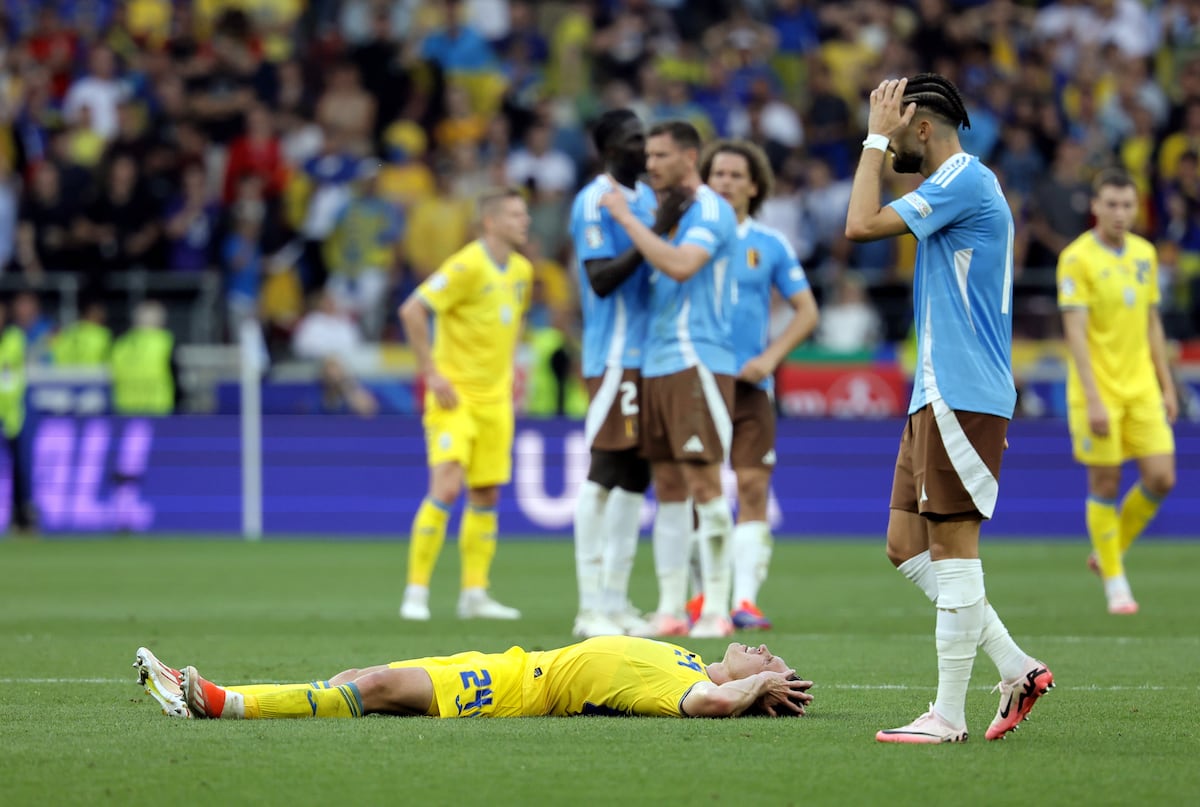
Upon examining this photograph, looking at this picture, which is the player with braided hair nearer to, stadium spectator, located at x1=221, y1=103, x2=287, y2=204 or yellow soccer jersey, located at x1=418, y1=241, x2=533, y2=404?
yellow soccer jersey, located at x1=418, y1=241, x2=533, y2=404

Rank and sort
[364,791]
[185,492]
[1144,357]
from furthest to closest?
[185,492], [1144,357], [364,791]

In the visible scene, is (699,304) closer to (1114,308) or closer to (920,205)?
(1114,308)

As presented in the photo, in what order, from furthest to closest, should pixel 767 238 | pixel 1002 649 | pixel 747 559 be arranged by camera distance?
1. pixel 767 238
2. pixel 747 559
3. pixel 1002 649

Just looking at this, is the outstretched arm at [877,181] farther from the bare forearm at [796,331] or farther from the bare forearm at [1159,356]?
the bare forearm at [1159,356]

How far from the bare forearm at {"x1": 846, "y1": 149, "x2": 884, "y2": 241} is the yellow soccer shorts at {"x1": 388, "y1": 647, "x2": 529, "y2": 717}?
1969 mm

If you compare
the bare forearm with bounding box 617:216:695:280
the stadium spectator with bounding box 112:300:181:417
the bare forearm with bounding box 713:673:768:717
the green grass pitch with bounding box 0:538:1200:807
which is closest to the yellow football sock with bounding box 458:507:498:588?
the green grass pitch with bounding box 0:538:1200:807

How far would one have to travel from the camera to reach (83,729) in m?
6.44

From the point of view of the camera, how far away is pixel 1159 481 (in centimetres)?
1144

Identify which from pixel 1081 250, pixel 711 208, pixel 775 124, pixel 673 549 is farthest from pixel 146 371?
pixel 1081 250

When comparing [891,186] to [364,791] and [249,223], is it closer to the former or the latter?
[249,223]

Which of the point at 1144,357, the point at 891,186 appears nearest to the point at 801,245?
the point at 891,186

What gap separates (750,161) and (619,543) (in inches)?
97.3

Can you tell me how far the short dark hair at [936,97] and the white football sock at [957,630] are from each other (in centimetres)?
156

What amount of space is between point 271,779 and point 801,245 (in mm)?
16386
